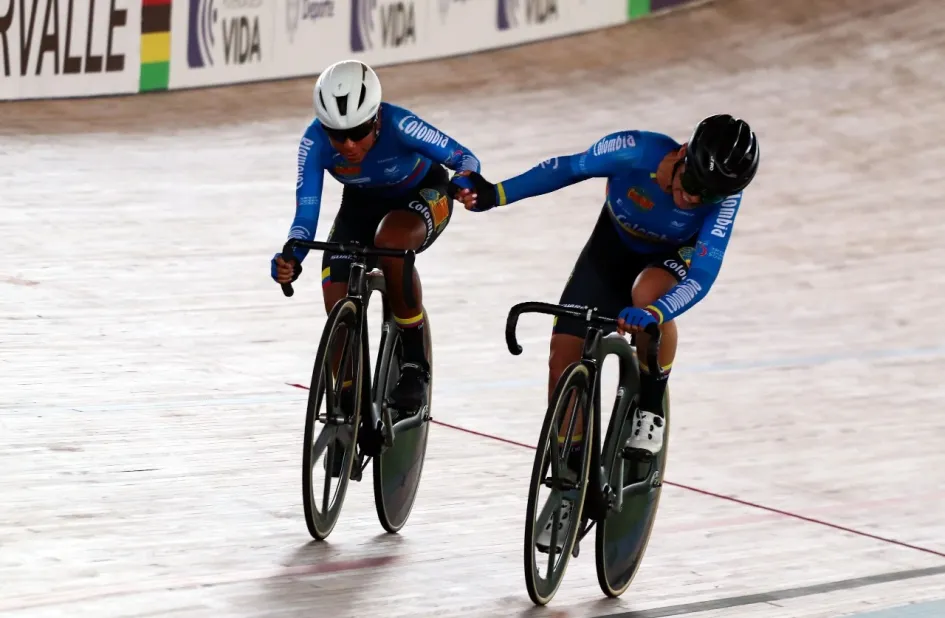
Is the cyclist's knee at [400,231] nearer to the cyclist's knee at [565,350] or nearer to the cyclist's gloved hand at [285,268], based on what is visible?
the cyclist's gloved hand at [285,268]

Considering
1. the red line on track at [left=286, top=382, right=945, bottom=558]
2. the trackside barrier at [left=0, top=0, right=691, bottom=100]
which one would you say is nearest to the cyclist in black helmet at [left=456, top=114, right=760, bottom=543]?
the red line on track at [left=286, top=382, right=945, bottom=558]

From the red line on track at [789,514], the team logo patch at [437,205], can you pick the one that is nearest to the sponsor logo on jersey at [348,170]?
the team logo patch at [437,205]

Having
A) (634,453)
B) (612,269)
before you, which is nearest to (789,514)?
(634,453)

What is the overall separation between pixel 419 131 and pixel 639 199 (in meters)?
0.64

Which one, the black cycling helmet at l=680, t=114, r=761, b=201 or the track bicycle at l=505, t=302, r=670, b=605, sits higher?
the black cycling helmet at l=680, t=114, r=761, b=201

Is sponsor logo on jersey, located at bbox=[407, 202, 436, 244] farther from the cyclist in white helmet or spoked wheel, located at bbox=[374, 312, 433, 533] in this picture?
spoked wheel, located at bbox=[374, 312, 433, 533]

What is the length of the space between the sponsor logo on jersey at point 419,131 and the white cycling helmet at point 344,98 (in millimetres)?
222

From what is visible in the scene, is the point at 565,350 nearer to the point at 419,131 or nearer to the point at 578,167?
the point at 578,167

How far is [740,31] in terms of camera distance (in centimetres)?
1181

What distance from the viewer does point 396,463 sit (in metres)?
3.77

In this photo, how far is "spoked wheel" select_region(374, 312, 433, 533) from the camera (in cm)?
366

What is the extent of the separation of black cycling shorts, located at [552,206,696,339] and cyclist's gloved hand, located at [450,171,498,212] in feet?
1.05

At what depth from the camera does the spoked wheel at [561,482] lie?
10.0 feet

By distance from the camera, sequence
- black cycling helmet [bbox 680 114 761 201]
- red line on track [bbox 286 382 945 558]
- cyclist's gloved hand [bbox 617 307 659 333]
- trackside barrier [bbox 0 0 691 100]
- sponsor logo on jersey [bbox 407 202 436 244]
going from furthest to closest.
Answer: trackside barrier [bbox 0 0 691 100]
red line on track [bbox 286 382 945 558]
sponsor logo on jersey [bbox 407 202 436 244]
black cycling helmet [bbox 680 114 761 201]
cyclist's gloved hand [bbox 617 307 659 333]
